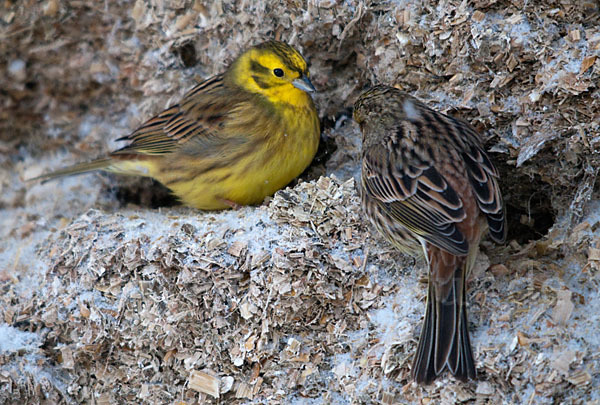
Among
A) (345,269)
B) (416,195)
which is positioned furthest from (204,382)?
(416,195)

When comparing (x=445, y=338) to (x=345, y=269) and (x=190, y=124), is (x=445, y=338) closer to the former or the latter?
(x=345, y=269)

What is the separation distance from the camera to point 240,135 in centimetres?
457

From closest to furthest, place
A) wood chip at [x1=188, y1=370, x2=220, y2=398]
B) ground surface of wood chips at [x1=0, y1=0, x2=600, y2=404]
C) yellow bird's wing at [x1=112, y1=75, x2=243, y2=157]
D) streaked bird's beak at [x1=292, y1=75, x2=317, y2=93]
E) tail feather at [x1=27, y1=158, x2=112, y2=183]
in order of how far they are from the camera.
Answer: ground surface of wood chips at [x1=0, y1=0, x2=600, y2=404] < wood chip at [x1=188, y1=370, x2=220, y2=398] < streaked bird's beak at [x1=292, y1=75, x2=317, y2=93] < yellow bird's wing at [x1=112, y1=75, x2=243, y2=157] < tail feather at [x1=27, y1=158, x2=112, y2=183]

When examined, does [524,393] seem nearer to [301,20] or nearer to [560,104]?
[560,104]

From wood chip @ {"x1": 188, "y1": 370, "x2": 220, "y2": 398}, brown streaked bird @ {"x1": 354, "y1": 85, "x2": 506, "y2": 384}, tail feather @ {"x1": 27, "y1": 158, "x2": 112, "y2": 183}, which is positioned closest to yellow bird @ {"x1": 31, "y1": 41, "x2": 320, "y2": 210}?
tail feather @ {"x1": 27, "y1": 158, "x2": 112, "y2": 183}

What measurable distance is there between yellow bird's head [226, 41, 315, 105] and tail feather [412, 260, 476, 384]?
61.6 inches

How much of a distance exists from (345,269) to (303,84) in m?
1.24

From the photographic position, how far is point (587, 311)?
3432 millimetres

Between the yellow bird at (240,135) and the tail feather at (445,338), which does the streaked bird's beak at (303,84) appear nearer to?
the yellow bird at (240,135)

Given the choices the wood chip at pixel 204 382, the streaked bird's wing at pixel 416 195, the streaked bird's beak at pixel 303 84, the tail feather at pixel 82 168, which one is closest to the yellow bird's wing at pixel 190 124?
the tail feather at pixel 82 168

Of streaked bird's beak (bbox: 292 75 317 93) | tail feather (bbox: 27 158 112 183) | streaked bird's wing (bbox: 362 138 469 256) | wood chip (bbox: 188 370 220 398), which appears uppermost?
streaked bird's beak (bbox: 292 75 317 93)

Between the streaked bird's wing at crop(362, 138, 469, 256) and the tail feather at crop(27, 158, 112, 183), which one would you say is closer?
the streaked bird's wing at crop(362, 138, 469, 256)

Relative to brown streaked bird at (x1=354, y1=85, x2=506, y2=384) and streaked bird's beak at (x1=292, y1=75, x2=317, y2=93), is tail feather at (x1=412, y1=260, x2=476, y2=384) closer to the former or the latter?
brown streaked bird at (x1=354, y1=85, x2=506, y2=384)

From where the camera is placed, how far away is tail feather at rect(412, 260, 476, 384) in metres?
3.33
